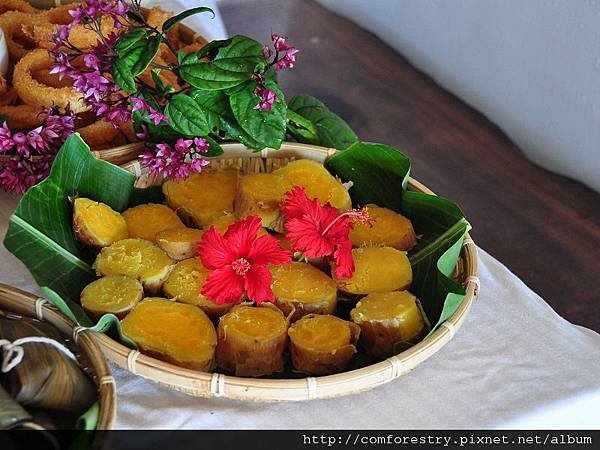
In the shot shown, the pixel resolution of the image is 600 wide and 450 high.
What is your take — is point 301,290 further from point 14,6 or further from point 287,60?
point 14,6

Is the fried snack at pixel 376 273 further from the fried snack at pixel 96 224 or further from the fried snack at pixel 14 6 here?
the fried snack at pixel 14 6

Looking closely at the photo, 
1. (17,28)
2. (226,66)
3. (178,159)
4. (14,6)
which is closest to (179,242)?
(178,159)

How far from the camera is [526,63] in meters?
2.36

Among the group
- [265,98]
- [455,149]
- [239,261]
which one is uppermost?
[265,98]

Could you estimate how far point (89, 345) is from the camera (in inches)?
31.6

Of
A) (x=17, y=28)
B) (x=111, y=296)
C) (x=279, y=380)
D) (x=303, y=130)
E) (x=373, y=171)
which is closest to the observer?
(x=279, y=380)

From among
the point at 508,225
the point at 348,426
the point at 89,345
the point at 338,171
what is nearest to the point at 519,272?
the point at 508,225

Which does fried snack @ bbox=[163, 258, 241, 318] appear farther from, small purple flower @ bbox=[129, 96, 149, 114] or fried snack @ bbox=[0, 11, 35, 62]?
fried snack @ bbox=[0, 11, 35, 62]

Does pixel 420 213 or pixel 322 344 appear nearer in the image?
pixel 322 344

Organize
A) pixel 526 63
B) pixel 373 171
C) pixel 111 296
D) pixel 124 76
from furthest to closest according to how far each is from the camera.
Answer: pixel 526 63, pixel 373 171, pixel 124 76, pixel 111 296

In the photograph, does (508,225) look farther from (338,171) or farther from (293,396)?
(293,396)

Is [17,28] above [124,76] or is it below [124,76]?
below

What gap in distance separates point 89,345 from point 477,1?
206 cm

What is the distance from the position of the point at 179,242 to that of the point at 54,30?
0.56 metres
